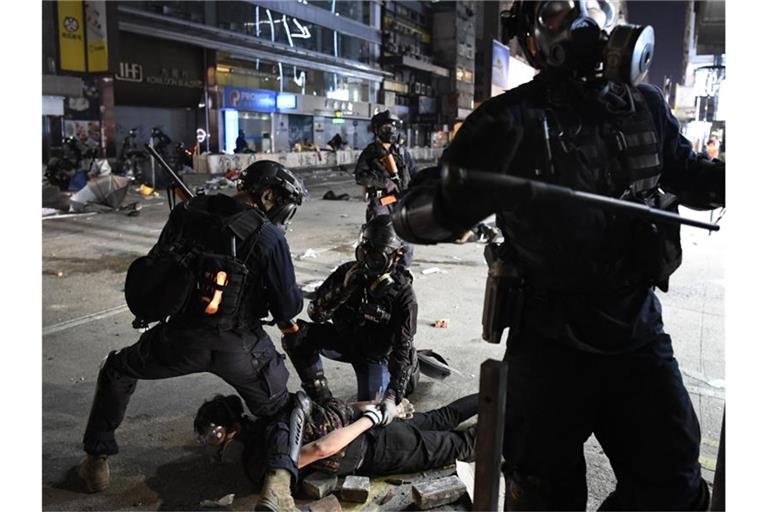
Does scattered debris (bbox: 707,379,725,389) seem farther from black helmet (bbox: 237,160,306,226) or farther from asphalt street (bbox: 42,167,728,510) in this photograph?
black helmet (bbox: 237,160,306,226)

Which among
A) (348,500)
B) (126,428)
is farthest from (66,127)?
(348,500)

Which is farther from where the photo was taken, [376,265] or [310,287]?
[310,287]

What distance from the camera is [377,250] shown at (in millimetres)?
3729

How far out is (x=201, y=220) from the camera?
117 inches

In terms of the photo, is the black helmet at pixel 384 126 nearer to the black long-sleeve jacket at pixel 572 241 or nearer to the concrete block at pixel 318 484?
the concrete block at pixel 318 484

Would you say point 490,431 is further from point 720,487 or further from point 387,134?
point 387,134

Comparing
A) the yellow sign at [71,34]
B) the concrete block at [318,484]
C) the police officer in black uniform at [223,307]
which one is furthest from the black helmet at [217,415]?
the yellow sign at [71,34]

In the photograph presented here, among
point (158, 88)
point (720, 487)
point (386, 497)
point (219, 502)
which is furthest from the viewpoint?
point (158, 88)

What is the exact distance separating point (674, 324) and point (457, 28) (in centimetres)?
4167

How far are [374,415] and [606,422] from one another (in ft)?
4.88

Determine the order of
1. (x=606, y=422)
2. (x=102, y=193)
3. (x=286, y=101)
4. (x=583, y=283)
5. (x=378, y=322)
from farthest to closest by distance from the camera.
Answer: (x=286, y=101)
(x=102, y=193)
(x=378, y=322)
(x=606, y=422)
(x=583, y=283)

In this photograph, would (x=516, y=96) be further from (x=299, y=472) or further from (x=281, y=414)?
(x=299, y=472)

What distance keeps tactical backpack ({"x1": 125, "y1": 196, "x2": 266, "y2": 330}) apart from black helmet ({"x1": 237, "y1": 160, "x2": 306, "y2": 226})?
16cm

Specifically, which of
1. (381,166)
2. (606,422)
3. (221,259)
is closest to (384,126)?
(381,166)
